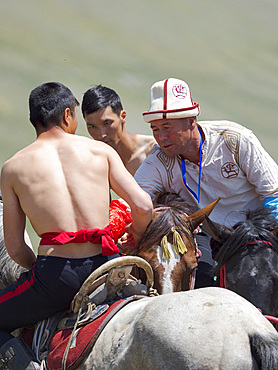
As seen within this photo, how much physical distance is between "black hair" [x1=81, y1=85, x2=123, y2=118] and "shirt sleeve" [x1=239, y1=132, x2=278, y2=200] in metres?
2.20

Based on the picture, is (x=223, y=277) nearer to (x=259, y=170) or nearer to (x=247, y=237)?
(x=247, y=237)

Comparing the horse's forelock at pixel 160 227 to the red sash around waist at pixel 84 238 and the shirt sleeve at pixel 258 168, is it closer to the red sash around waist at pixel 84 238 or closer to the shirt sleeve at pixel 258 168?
the red sash around waist at pixel 84 238

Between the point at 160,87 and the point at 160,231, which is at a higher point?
the point at 160,87

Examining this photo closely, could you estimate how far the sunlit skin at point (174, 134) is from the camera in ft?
14.7

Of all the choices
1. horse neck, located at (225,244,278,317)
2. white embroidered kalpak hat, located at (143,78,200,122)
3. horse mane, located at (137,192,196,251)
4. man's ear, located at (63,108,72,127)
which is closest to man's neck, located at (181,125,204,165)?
white embroidered kalpak hat, located at (143,78,200,122)

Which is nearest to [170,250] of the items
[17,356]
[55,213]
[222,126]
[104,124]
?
[55,213]

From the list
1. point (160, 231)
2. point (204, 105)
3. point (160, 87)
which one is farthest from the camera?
point (204, 105)

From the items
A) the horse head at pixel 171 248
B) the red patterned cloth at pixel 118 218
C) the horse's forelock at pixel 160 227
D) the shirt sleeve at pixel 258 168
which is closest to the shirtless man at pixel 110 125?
the shirt sleeve at pixel 258 168

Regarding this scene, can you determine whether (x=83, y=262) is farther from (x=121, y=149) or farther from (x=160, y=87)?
(x=121, y=149)

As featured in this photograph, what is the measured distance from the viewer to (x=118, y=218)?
4098 mm

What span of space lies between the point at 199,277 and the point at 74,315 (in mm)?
1348

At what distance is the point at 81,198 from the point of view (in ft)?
10.8

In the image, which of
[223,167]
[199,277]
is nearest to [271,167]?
[223,167]

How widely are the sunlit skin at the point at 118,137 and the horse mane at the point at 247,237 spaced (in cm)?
260
